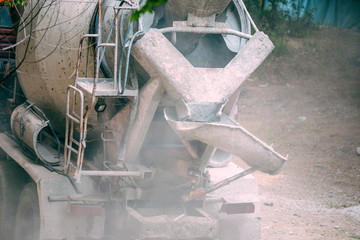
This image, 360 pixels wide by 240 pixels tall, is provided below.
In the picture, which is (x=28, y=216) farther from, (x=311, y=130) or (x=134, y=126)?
(x=311, y=130)

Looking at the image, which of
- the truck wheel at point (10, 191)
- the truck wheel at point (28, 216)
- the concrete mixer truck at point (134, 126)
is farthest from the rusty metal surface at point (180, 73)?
the truck wheel at point (10, 191)

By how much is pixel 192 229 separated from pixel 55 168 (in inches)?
54.4

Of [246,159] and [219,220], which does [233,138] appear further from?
[219,220]

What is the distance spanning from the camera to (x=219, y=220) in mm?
4863

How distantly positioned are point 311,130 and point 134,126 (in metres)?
7.05

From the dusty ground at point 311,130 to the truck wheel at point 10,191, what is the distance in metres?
2.62

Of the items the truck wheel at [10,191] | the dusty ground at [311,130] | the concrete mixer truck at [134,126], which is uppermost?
the concrete mixer truck at [134,126]

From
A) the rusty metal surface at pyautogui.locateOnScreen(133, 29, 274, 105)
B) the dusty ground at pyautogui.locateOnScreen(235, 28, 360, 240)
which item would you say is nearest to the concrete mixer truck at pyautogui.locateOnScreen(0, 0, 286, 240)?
the rusty metal surface at pyautogui.locateOnScreen(133, 29, 274, 105)

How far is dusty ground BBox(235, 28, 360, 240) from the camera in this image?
22.2 feet

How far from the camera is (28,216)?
4.98 metres

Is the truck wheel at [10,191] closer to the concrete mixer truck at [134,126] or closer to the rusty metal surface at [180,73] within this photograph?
the concrete mixer truck at [134,126]

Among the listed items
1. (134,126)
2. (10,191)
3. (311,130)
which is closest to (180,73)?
(134,126)

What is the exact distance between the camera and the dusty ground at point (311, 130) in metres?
6.75

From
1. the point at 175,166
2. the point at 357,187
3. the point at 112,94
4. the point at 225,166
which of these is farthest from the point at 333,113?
the point at 112,94
